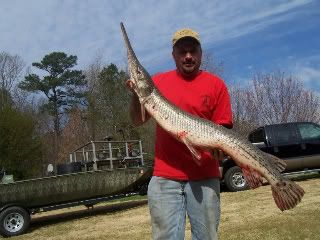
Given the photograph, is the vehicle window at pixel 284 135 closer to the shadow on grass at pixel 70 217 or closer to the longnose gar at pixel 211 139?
the shadow on grass at pixel 70 217

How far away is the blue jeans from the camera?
4.00 m

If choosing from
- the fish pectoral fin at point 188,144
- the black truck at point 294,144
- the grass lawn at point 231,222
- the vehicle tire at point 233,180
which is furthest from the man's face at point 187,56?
the black truck at point 294,144

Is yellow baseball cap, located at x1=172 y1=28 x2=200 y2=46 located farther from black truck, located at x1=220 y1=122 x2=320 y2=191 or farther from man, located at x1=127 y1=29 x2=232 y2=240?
black truck, located at x1=220 y1=122 x2=320 y2=191

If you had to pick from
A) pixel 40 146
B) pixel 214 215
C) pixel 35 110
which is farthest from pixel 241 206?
pixel 35 110

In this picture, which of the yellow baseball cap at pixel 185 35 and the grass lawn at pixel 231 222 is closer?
the yellow baseball cap at pixel 185 35

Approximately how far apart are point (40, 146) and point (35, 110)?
1430 centimetres

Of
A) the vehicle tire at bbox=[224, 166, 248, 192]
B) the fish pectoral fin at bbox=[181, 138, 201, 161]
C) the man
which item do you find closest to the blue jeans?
the man

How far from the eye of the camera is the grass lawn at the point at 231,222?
807 centimetres

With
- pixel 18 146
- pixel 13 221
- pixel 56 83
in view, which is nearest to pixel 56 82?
pixel 56 83

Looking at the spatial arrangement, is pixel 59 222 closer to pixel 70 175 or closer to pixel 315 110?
pixel 70 175

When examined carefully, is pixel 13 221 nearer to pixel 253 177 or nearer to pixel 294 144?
pixel 294 144

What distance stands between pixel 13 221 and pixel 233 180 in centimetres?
626

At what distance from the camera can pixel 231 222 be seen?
9.45 meters

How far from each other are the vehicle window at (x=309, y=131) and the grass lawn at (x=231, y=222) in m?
1.48
